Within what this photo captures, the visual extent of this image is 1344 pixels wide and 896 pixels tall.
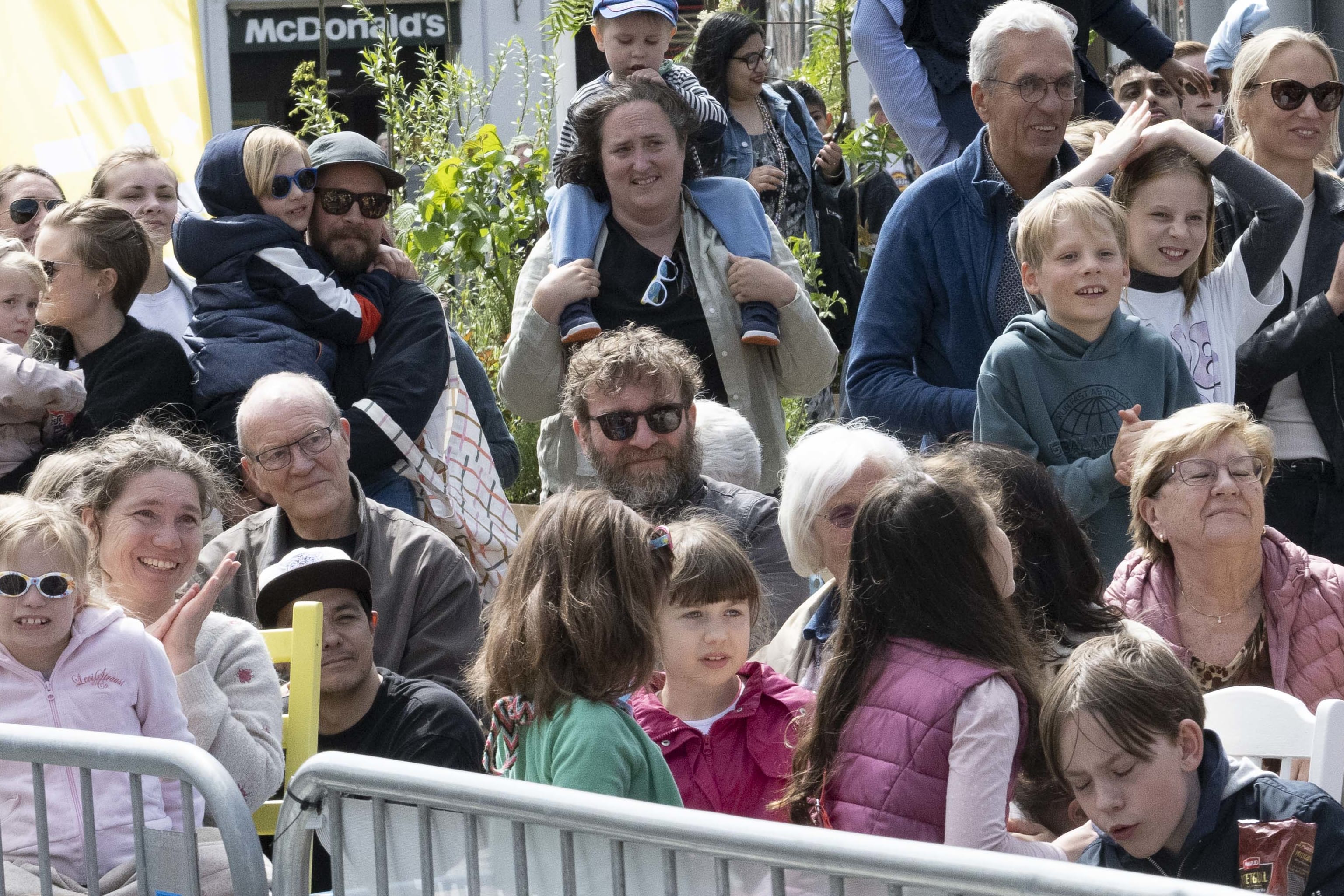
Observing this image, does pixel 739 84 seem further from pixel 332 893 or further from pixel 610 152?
pixel 332 893

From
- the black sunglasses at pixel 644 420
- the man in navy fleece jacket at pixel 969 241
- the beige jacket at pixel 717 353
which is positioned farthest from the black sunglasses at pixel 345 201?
the man in navy fleece jacket at pixel 969 241

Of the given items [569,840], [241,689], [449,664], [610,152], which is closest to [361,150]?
[610,152]

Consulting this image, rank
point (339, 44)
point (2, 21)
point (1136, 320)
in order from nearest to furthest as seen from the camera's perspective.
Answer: point (1136, 320)
point (2, 21)
point (339, 44)

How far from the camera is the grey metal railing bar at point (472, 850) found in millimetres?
2418

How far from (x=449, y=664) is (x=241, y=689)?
0.74 meters

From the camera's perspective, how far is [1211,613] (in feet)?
12.2

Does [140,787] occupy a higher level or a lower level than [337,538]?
lower

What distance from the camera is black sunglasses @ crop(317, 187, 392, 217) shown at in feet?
16.8

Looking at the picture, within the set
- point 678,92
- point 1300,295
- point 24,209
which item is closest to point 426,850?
point 678,92

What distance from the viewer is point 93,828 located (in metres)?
2.83

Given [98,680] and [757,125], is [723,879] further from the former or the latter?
[757,125]

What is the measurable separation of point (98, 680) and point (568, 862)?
54.7 inches

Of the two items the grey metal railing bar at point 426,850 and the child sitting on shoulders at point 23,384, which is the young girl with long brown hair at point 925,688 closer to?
the grey metal railing bar at point 426,850

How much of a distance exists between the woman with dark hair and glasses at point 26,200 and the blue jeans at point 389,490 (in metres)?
1.86
